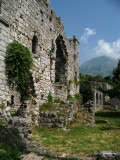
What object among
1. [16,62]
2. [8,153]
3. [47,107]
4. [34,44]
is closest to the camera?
[8,153]

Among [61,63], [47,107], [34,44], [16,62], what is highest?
[61,63]

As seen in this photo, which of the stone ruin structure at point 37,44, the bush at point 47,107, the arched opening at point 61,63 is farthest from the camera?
the arched opening at point 61,63

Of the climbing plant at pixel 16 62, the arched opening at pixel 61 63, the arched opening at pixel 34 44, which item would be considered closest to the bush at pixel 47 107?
the climbing plant at pixel 16 62

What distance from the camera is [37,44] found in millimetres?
12273

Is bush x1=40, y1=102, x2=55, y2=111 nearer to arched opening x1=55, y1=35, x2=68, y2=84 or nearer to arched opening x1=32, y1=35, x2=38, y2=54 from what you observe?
arched opening x1=32, y1=35, x2=38, y2=54

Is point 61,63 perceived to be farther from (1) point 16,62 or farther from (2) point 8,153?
(2) point 8,153

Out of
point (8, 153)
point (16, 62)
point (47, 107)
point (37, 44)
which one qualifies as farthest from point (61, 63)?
point (8, 153)

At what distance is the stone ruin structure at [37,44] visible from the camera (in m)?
8.17

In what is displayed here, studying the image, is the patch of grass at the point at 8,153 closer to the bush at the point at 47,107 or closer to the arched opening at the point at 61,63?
the bush at the point at 47,107

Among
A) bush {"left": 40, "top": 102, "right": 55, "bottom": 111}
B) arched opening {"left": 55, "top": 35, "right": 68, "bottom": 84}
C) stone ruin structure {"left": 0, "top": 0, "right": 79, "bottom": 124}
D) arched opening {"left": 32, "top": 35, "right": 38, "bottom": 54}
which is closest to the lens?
stone ruin structure {"left": 0, "top": 0, "right": 79, "bottom": 124}

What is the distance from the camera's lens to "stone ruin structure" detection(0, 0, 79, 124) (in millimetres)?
8172

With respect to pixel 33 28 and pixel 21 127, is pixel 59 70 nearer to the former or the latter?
pixel 33 28

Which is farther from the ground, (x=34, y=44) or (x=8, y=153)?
(x=34, y=44)

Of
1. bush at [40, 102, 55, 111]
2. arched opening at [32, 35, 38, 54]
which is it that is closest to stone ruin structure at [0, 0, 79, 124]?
arched opening at [32, 35, 38, 54]
